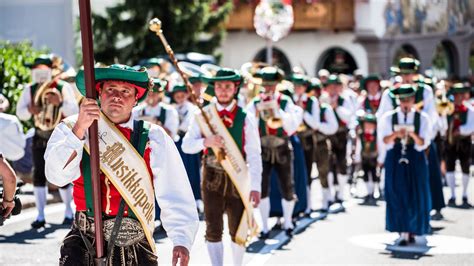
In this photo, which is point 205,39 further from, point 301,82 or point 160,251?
point 160,251

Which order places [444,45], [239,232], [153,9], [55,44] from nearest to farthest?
[239,232] < [55,44] < [153,9] < [444,45]

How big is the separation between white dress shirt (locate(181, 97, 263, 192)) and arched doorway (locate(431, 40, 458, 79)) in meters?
39.7

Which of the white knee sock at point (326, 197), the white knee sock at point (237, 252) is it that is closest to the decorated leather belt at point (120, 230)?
the white knee sock at point (237, 252)

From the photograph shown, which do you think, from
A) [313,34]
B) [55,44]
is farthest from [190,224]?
[313,34]

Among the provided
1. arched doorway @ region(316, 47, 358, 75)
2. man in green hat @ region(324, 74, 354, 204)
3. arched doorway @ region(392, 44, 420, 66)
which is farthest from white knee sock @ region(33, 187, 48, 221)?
arched doorway @ region(392, 44, 420, 66)

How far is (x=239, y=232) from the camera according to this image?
30.3ft

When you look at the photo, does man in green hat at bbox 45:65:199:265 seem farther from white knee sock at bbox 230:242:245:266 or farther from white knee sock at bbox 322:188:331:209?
white knee sock at bbox 322:188:331:209

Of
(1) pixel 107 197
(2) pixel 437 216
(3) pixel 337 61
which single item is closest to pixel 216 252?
(1) pixel 107 197

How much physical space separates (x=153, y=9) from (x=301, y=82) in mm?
17196

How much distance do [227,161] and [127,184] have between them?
3809mm

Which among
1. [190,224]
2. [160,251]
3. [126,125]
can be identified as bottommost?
[160,251]

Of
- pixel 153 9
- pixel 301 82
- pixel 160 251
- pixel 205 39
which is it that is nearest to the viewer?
pixel 160 251

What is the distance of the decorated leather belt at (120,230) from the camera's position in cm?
558

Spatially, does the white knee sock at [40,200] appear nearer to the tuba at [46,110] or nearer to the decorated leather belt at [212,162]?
the tuba at [46,110]
